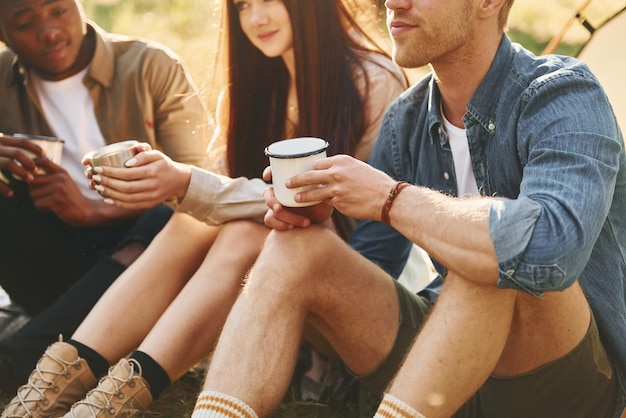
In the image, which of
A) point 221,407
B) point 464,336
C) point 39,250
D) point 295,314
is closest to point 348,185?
point 295,314

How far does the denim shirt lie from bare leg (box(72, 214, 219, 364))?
59 centimetres

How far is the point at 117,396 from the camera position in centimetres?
249

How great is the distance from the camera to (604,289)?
7.34 ft

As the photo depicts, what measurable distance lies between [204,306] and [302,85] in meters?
0.94

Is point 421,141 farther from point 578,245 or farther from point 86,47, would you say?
point 86,47

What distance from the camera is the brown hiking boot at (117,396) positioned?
2.47m

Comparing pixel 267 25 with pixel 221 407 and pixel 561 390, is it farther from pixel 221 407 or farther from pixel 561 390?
pixel 561 390

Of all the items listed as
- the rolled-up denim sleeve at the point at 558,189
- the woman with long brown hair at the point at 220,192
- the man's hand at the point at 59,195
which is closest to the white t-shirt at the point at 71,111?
the man's hand at the point at 59,195

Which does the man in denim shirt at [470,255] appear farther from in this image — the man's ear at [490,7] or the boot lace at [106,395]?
the boot lace at [106,395]

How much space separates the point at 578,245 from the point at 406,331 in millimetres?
658

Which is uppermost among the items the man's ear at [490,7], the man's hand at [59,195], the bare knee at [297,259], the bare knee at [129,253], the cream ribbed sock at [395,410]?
the man's ear at [490,7]

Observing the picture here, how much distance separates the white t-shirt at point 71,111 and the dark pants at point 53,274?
0.36 m

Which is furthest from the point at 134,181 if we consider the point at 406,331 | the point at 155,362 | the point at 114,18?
the point at 114,18

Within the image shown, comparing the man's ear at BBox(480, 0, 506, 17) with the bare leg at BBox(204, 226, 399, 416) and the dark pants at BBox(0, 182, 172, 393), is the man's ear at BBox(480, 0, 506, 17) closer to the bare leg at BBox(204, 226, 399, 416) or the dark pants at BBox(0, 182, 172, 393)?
the bare leg at BBox(204, 226, 399, 416)
